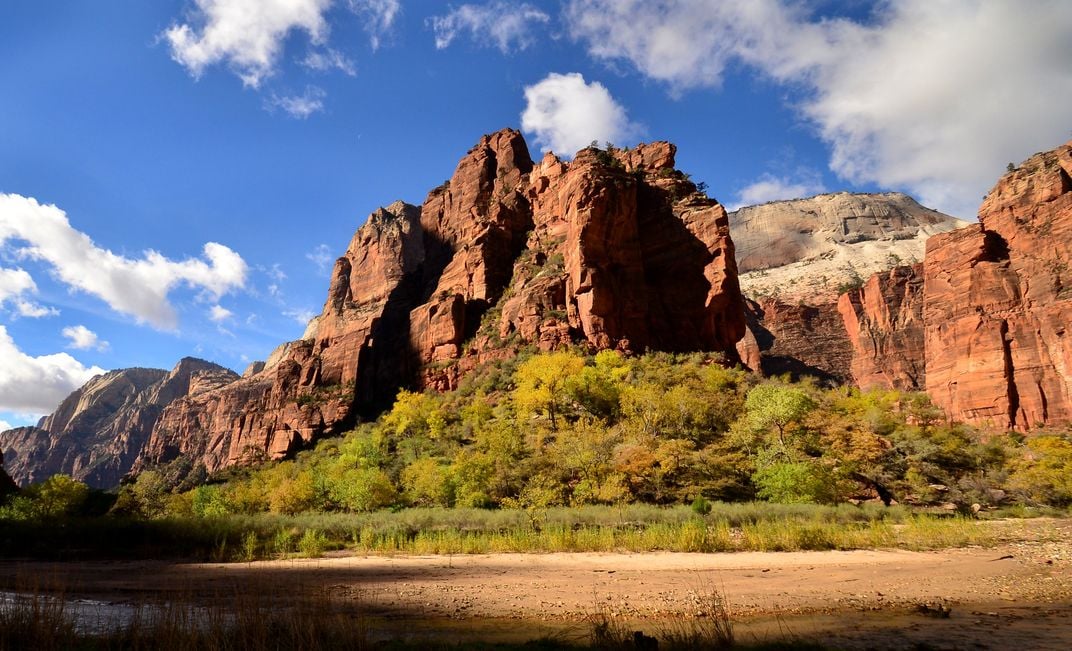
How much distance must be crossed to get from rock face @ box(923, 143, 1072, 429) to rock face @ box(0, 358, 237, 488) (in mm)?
182209

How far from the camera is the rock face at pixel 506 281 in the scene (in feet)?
189

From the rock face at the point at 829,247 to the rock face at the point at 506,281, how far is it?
8696 centimetres

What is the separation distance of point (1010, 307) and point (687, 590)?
80.9 meters

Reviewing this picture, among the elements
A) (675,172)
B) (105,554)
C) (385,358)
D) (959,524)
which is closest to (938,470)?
(959,524)

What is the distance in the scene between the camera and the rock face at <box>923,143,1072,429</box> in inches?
2448

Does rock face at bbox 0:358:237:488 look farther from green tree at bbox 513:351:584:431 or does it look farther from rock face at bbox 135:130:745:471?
green tree at bbox 513:351:584:431

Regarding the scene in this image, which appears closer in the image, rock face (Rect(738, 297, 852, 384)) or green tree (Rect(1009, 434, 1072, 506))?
green tree (Rect(1009, 434, 1072, 506))

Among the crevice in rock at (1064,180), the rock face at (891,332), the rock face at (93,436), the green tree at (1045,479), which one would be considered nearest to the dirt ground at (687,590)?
the green tree at (1045,479)

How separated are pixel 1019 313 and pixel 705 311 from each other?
42.6m

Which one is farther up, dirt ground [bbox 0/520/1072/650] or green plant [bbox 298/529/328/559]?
dirt ground [bbox 0/520/1072/650]

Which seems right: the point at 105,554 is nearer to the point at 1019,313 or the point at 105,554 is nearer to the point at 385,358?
the point at 385,358

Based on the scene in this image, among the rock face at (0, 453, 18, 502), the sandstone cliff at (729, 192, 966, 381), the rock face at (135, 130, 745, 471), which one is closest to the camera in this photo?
the rock face at (0, 453, 18, 502)

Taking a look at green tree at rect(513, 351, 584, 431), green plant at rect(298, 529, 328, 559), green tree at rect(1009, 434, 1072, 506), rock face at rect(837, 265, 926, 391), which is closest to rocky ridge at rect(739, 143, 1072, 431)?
rock face at rect(837, 265, 926, 391)

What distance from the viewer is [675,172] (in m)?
72.3
